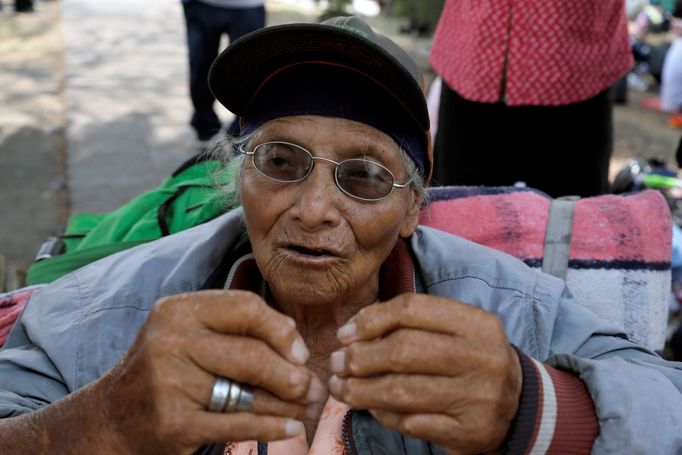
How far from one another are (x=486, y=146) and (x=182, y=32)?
344 inches

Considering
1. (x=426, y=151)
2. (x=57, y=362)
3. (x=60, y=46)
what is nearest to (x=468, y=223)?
(x=426, y=151)

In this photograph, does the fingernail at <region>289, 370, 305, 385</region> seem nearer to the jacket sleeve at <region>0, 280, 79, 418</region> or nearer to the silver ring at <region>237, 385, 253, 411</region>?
the silver ring at <region>237, 385, 253, 411</region>

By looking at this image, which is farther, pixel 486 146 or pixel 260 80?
pixel 486 146

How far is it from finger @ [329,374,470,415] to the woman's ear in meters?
0.86

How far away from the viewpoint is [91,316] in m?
2.25

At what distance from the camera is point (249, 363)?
1.45 metres

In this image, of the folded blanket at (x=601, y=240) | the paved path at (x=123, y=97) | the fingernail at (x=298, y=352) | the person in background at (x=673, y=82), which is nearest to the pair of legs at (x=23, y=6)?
the paved path at (x=123, y=97)

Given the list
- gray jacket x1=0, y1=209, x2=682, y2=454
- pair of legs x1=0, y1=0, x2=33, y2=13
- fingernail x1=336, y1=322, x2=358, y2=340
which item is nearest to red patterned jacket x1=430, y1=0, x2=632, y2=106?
gray jacket x1=0, y1=209, x2=682, y2=454

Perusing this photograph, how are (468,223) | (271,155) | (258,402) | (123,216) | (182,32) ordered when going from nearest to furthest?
1. (258,402)
2. (271,155)
3. (468,223)
4. (123,216)
5. (182,32)

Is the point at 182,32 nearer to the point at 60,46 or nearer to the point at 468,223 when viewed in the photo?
the point at 60,46

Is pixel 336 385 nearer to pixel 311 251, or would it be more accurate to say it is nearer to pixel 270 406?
pixel 270 406

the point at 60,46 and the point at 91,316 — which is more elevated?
the point at 91,316

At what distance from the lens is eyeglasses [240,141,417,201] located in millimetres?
2070

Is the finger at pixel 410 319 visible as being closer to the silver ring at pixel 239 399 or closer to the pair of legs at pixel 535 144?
the silver ring at pixel 239 399
